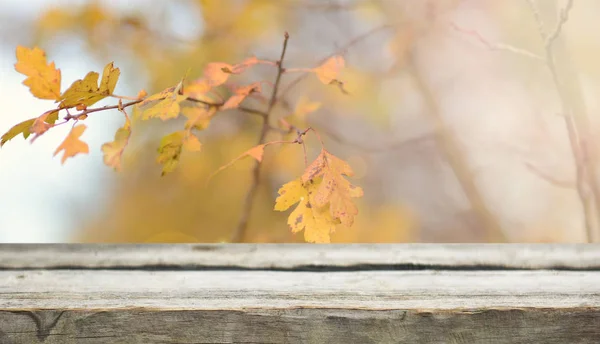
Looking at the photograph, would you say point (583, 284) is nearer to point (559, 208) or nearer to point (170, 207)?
point (559, 208)

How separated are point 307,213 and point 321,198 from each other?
0.11 feet

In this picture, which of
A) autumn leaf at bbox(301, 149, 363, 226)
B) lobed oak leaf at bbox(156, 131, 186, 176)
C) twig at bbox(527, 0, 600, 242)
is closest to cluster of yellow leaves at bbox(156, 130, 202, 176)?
lobed oak leaf at bbox(156, 131, 186, 176)

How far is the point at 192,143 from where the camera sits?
26.6 inches

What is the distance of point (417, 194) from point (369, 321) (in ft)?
2.10

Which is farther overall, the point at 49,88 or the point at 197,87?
the point at 197,87

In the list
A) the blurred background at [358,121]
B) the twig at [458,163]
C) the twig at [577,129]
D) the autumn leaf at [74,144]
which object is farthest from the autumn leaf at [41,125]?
the twig at [577,129]

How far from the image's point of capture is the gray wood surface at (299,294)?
16.5 inches

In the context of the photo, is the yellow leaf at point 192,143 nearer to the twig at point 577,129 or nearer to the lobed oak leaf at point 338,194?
the lobed oak leaf at point 338,194

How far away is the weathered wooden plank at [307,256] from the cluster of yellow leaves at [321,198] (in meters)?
0.04

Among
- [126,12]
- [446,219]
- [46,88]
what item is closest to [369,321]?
[46,88]

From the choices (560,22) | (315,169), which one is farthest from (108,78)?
(560,22)

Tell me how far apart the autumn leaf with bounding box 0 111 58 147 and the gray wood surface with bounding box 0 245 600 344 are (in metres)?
0.14

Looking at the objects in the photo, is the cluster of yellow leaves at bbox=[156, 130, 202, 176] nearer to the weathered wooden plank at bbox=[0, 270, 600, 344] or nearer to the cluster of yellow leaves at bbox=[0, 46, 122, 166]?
the cluster of yellow leaves at bbox=[0, 46, 122, 166]

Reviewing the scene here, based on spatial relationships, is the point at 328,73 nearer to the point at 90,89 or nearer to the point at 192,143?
the point at 192,143
